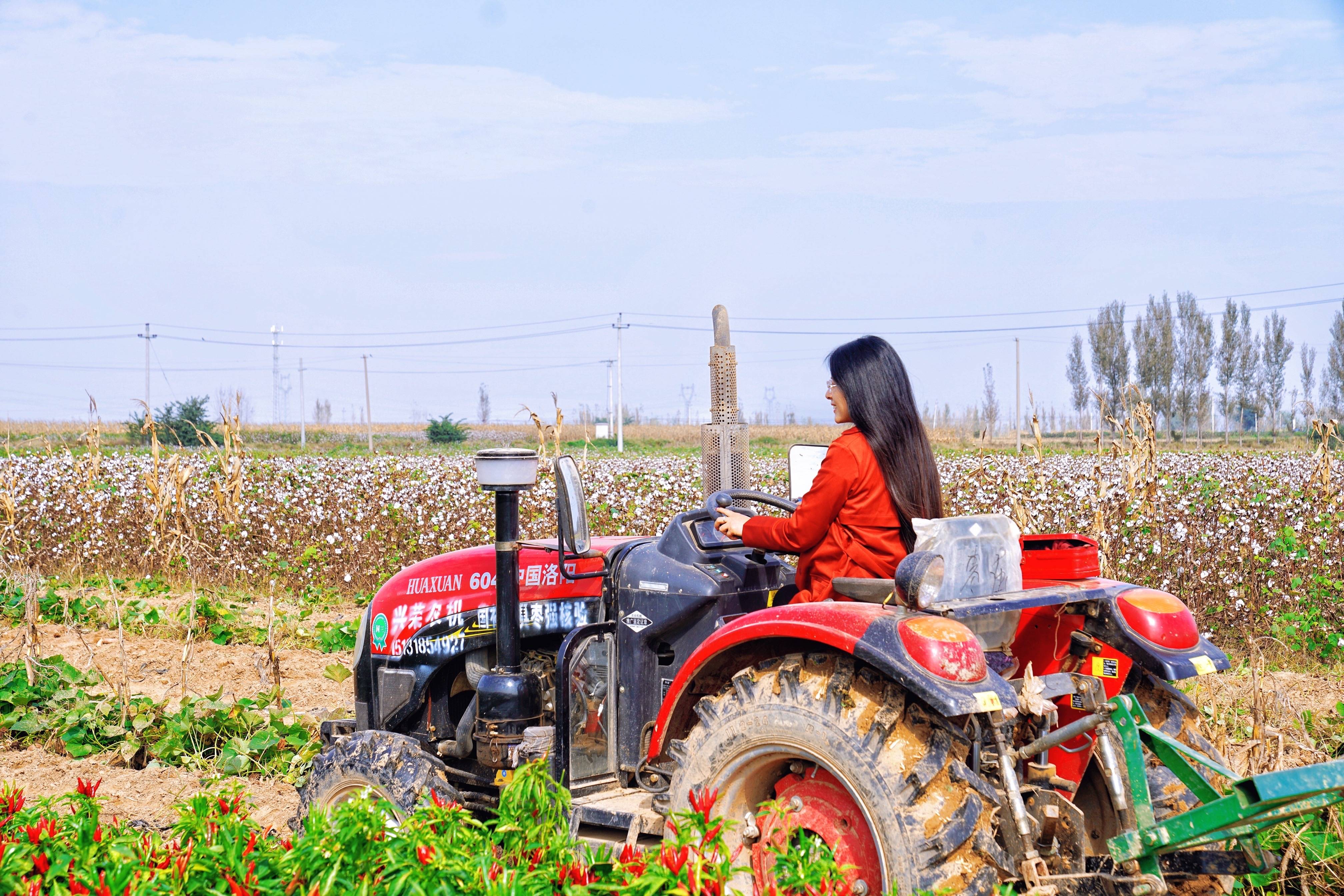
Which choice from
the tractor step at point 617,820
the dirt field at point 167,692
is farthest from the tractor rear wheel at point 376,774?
the tractor step at point 617,820

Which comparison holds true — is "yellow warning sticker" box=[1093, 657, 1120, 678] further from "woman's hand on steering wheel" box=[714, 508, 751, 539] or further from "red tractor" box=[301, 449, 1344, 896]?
"woman's hand on steering wheel" box=[714, 508, 751, 539]

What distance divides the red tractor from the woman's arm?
0.74 feet

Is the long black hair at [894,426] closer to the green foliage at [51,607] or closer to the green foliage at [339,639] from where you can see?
the green foliage at [339,639]

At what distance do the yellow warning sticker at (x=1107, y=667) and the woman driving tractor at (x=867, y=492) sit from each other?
0.74 metres

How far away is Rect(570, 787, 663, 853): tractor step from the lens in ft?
11.5

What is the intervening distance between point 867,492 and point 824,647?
573 millimetres

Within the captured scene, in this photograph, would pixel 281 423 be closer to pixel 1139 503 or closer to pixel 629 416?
pixel 629 416

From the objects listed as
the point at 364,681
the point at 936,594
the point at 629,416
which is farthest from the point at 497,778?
the point at 629,416

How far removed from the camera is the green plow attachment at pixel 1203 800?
2.31 meters

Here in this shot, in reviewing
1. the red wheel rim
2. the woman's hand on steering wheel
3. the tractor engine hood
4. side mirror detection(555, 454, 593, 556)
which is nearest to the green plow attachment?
the red wheel rim

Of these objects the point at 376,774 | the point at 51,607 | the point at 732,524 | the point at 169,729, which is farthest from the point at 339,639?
the point at 732,524

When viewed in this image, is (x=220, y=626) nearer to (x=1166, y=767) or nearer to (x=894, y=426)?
(x=894, y=426)

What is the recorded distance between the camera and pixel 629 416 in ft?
213

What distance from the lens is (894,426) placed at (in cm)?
344
